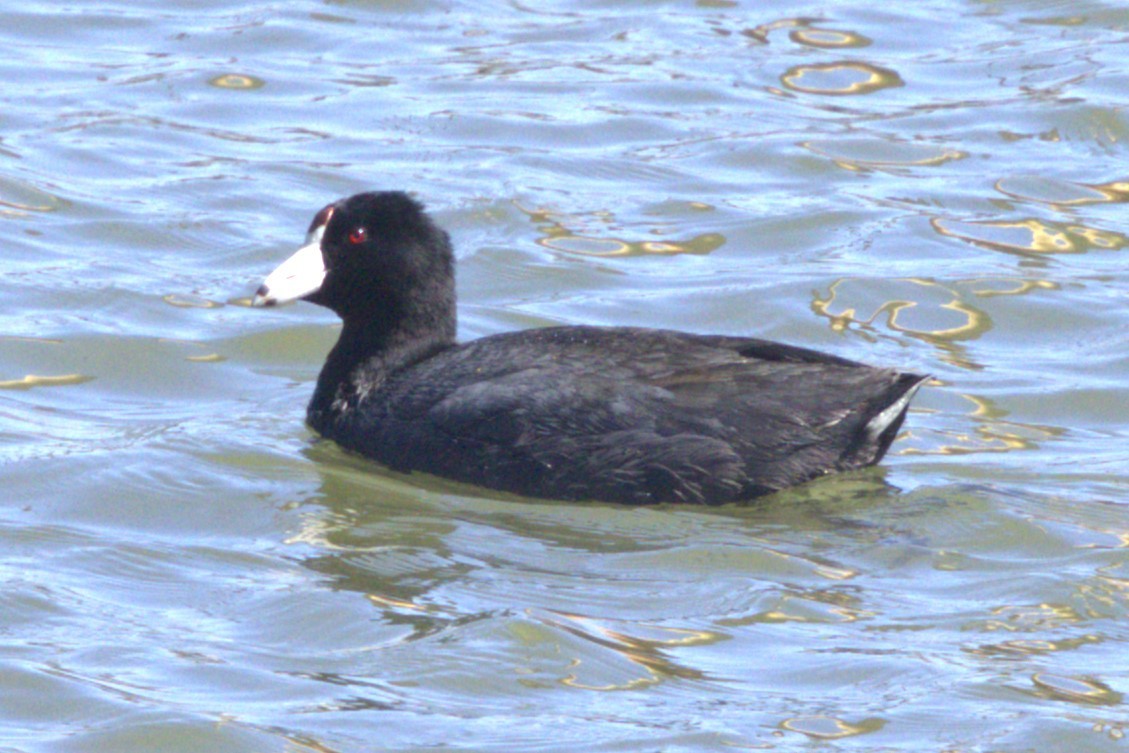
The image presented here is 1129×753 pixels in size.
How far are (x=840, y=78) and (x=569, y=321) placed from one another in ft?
14.3

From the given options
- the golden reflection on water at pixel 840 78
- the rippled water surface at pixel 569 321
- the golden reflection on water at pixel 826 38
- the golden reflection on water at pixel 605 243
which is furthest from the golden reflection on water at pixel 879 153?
the golden reflection on water at pixel 826 38

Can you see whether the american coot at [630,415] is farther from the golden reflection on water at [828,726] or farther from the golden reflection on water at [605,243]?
the golden reflection on water at [605,243]

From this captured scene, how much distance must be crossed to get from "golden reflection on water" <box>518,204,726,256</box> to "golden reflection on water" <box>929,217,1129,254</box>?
1176mm

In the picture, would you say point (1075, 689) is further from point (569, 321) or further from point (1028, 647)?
point (569, 321)

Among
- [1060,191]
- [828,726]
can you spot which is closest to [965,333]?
[1060,191]

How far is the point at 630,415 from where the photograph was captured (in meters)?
6.65

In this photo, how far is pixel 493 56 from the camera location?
A: 12883mm

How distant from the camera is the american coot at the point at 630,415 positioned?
660cm

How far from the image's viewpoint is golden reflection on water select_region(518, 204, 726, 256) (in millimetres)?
9742

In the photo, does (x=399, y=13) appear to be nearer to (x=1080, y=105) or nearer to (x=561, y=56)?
(x=561, y=56)

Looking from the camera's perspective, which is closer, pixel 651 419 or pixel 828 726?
pixel 828 726

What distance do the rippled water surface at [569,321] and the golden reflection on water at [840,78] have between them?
4 cm

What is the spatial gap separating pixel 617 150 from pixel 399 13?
2935 millimetres

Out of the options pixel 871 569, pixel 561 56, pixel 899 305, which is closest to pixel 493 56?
pixel 561 56
